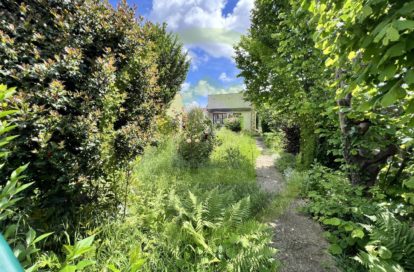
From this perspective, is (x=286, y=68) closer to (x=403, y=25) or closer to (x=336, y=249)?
(x=336, y=249)

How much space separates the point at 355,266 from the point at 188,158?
221 inches

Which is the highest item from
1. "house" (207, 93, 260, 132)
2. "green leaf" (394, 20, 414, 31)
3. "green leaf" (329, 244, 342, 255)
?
"house" (207, 93, 260, 132)

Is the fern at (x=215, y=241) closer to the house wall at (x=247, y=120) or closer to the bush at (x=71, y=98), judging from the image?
the bush at (x=71, y=98)

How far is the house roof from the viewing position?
2802 cm

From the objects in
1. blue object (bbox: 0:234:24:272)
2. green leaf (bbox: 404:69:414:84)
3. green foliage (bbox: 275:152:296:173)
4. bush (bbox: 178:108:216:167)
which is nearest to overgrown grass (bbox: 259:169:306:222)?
green foliage (bbox: 275:152:296:173)

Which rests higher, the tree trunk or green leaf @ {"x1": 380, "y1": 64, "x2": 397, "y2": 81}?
green leaf @ {"x1": 380, "y1": 64, "x2": 397, "y2": 81}

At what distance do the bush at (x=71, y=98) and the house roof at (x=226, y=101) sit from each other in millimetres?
24638

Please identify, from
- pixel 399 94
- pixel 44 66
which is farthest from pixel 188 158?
pixel 399 94

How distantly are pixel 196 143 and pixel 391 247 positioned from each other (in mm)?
5837

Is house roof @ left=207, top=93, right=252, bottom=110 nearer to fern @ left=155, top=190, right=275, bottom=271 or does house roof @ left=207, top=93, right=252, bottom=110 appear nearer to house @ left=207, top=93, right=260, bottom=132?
house @ left=207, top=93, right=260, bottom=132

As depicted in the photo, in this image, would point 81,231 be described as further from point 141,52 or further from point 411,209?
point 411,209

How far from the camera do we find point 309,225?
12.6 feet

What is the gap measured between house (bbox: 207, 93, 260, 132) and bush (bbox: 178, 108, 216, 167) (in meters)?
16.6

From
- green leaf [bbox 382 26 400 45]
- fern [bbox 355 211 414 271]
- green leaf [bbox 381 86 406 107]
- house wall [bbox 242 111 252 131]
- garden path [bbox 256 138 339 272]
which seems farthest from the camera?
house wall [bbox 242 111 252 131]
